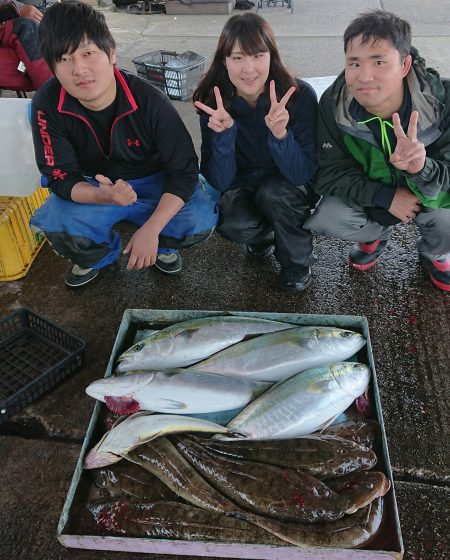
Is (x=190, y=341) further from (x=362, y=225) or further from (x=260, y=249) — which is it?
(x=362, y=225)

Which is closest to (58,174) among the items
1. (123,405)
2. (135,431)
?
(123,405)

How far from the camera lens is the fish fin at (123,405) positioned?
6.12ft

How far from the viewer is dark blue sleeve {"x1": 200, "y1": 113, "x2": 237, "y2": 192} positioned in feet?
7.71

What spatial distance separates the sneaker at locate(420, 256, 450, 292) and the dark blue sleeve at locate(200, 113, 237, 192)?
117 centimetres

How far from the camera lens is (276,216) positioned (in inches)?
100

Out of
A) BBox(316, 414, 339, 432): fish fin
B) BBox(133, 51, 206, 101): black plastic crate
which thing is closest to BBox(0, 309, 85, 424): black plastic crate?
BBox(316, 414, 339, 432): fish fin

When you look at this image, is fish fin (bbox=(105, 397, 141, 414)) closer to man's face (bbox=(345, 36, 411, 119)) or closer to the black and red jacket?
the black and red jacket

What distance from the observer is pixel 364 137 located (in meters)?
2.31

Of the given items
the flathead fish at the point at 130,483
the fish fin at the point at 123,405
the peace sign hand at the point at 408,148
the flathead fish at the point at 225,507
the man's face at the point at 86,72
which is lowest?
the flathead fish at the point at 130,483

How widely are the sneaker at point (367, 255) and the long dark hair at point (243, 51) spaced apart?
91 cm

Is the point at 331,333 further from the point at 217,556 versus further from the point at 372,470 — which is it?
the point at 217,556

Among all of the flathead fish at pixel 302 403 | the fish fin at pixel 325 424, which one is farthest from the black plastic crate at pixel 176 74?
the fish fin at pixel 325 424

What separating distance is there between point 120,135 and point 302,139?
2.98 feet

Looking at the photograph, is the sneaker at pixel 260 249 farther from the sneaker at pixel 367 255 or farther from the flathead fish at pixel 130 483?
the flathead fish at pixel 130 483
